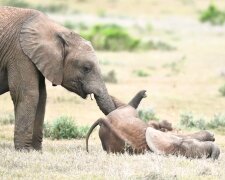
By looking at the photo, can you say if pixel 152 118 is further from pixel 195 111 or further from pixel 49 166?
pixel 49 166

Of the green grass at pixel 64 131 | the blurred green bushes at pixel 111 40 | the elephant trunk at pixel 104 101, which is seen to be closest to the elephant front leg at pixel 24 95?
the elephant trunk at pixel 104 101

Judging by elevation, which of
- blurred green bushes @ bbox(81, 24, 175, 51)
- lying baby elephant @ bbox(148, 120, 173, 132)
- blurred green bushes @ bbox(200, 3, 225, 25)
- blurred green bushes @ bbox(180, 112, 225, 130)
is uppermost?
lying baby elephant @ bbox(148, 120, 173, 132)

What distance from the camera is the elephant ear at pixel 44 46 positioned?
1114 cm

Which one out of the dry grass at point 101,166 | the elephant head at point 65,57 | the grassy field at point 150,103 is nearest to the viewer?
the dry grass at point 101,166

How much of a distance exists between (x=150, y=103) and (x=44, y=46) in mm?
7221

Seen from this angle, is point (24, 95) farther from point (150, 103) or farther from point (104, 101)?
point (150, 103)

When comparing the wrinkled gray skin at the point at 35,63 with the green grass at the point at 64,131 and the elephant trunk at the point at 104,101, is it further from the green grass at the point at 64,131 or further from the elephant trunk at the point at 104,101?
the green grass at the point at 64,131

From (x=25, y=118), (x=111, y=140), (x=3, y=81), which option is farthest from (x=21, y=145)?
(x=111, y=140)

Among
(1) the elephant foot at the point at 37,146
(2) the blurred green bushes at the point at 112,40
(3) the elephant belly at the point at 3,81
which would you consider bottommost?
(2) the blurred green bushes at the point at 112,40

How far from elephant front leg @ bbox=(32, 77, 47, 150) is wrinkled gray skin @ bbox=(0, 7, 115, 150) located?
6.2 inches

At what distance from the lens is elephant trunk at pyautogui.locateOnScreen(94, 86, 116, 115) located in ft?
36.9

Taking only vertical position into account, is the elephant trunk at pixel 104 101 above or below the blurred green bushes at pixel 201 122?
above

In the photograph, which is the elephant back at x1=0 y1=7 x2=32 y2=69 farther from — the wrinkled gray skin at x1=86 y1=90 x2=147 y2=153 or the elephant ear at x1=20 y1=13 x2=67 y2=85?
the wrinkled gray skin at x1=86 y1=90 x2=147 y2=153

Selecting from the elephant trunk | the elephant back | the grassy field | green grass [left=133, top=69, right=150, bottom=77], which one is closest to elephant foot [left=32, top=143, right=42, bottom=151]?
the grassy field
